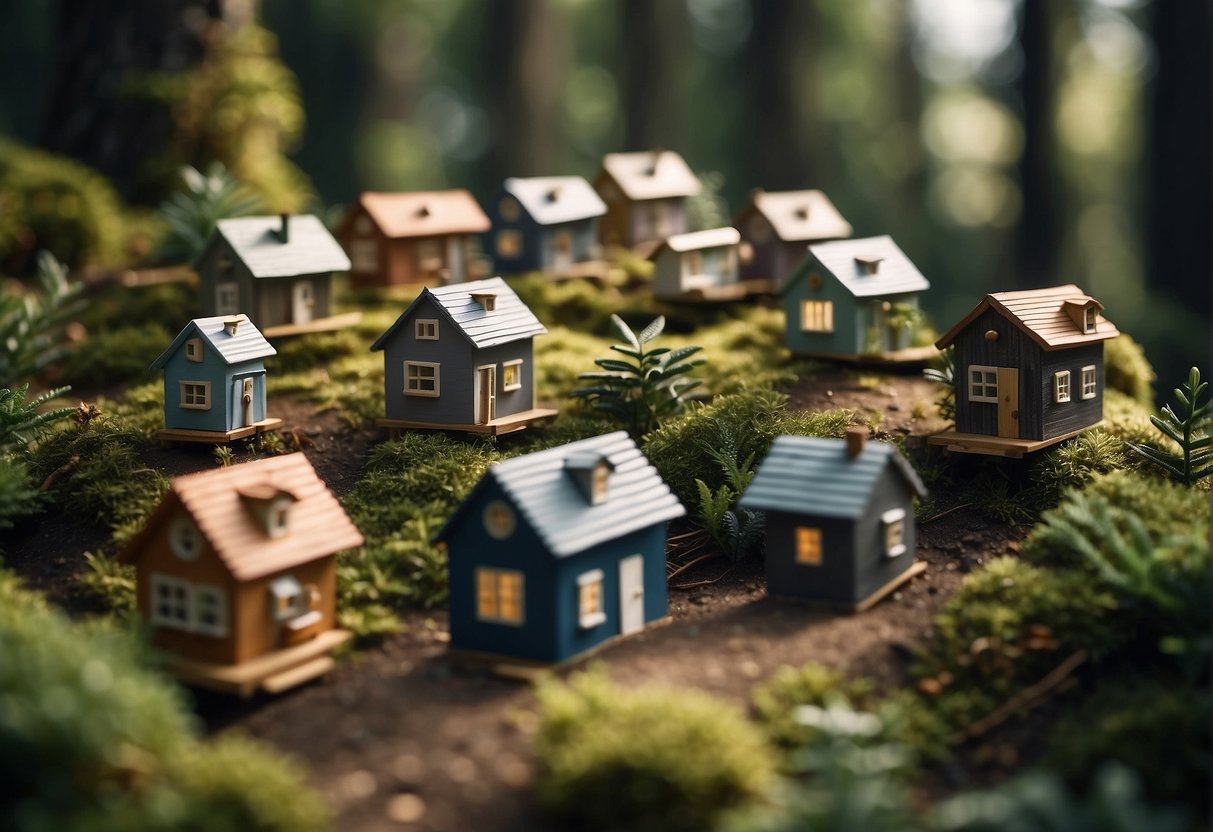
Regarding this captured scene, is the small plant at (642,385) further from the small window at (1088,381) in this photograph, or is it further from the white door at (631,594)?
the small window at (1088,381)

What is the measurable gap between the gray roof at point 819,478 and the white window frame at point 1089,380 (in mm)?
3036

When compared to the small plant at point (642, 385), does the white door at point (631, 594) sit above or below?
below

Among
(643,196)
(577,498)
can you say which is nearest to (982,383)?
(577,498)

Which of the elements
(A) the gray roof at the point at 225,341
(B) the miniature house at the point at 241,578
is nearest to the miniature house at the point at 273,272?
(A) the gray roof at the point at 225,341

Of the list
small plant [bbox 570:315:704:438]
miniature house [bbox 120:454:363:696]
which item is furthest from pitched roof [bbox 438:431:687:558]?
small plant [bbox 570:315:704:438]

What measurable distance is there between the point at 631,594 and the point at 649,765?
2.96 metres

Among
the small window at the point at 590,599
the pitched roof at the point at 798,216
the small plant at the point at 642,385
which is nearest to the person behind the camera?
the small window at the point at 590,599

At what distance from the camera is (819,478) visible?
1197 cm

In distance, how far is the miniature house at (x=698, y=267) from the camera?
18094 millimetres

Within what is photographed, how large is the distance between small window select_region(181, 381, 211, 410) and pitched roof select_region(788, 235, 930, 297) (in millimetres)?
6953

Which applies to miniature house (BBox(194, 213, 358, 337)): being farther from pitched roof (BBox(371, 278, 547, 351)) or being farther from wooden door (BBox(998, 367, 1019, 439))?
wooden door (BBox(998, 367, 1019, 439))

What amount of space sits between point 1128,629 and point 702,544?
425cm

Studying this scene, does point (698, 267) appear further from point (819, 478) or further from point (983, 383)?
point (819, 478)

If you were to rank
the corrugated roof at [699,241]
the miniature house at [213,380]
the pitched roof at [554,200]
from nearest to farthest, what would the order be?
the miniature house at [213,380]
the corrugated roof at [699,241]
the pitched roof at [554,200]
